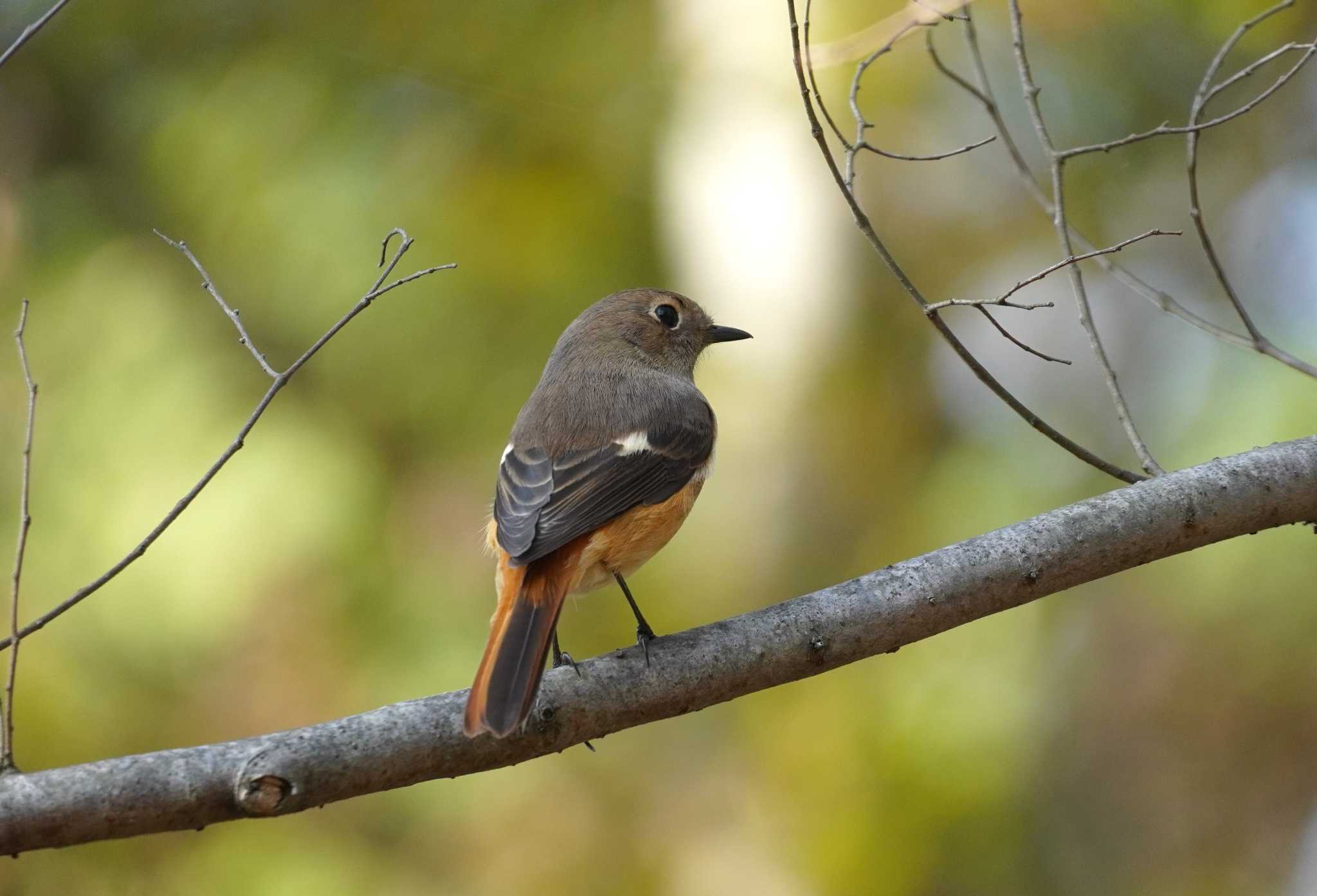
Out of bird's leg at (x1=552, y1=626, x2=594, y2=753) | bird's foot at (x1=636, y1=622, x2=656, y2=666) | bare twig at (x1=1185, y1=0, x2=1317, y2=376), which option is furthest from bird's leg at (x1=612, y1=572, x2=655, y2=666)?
bare twig at (x1=1185, y1=0, x2=1317, y2=376)

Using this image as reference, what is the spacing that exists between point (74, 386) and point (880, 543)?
15.2 feet

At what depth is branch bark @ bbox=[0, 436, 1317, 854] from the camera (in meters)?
2.58

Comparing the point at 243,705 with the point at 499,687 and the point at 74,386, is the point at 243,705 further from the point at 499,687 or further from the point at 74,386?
the point at 499,687

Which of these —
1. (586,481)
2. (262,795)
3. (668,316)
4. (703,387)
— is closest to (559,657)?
(586,481)

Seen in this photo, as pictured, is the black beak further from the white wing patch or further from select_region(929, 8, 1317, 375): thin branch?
select_region(929, 8, 1317, 375): thin branch

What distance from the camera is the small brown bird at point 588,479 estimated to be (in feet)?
9.32

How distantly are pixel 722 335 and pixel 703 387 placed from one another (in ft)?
6.01

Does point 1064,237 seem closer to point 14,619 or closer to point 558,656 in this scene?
point 558,656

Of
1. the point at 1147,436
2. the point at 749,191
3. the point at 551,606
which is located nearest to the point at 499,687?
the point at 551,606

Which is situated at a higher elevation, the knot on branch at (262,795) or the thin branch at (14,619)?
the thin branch at (14,619)

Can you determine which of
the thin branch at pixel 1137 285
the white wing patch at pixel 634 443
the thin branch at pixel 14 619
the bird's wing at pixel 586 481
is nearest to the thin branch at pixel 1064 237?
the thin branch at pixel 1137 285

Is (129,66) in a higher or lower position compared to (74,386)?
higher

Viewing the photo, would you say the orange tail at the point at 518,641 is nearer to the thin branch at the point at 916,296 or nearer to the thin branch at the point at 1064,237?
the thin branch at the point at 916,296

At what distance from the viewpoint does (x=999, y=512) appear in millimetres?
6590
